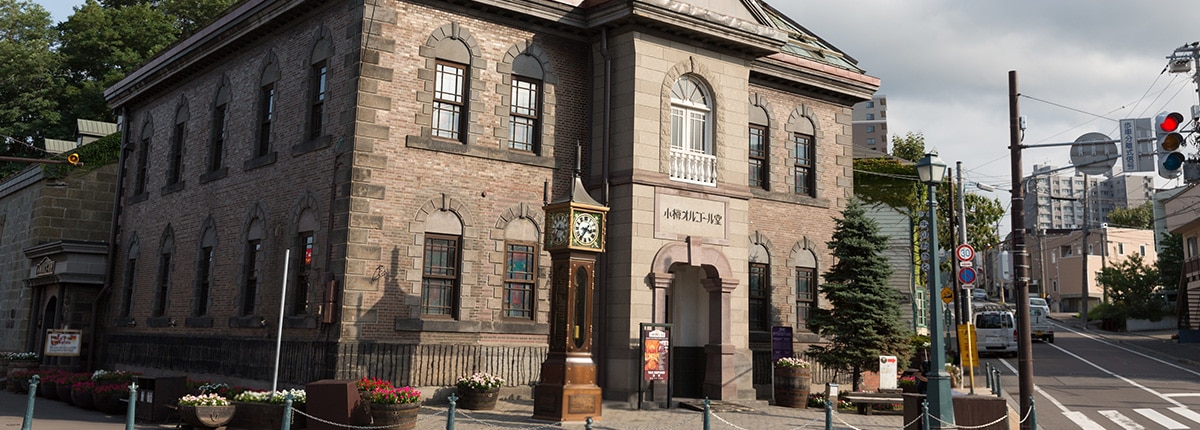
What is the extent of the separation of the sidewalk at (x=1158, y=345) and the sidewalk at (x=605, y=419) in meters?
24.7

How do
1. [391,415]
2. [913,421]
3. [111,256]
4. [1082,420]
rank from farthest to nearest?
[111,256]
[1082,420]
[391,415]
[913,421]

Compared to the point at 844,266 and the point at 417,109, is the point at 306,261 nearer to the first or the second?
the point at 417,109

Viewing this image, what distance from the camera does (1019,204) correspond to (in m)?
17.5

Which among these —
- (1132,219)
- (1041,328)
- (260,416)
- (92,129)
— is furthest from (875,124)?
(260,416)

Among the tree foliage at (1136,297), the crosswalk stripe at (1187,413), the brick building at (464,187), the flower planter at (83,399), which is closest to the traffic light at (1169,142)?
the crosswalk stripe at (1187,413)

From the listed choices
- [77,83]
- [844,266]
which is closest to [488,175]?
[844,266]

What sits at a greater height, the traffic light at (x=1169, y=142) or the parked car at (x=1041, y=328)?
the traffic light at (x=1169, y=142)

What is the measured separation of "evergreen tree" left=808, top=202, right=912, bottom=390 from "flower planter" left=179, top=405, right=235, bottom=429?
14.4 m

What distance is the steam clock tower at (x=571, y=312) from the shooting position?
651 inches

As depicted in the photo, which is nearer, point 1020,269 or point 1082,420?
point 1020,269

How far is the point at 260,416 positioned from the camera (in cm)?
1608

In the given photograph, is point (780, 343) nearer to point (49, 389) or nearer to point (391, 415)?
point (391, 415)

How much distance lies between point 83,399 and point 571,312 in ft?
38.4

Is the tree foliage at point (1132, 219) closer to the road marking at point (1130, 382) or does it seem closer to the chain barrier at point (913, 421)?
the road marking at point (1130, 382)
